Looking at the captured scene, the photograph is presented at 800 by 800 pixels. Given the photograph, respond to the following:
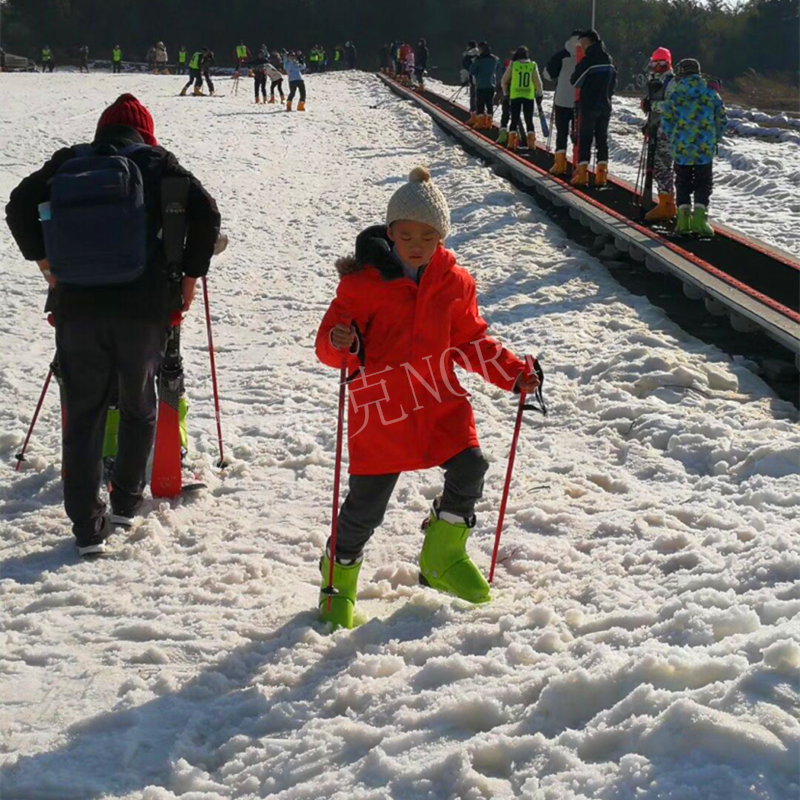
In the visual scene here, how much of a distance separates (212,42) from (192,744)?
267ft

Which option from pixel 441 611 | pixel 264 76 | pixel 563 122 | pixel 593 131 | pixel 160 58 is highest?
pixel 160 58

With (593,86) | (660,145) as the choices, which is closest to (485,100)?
(593,86)

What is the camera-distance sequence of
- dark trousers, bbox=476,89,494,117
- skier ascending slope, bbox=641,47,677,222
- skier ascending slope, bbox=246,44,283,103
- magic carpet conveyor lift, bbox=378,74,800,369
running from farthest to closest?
skier ascending slope, bbox=246,44,283,103 < dark trousers, bbox=476,89,494,117 < skier ascending slope, bbox=641,47,677,222 < magic carpet conveyor lift, bbox=378,74,800,369

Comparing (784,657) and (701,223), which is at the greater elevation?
(701,223)

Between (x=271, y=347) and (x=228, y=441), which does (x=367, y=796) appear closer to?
(x=228, y=441)

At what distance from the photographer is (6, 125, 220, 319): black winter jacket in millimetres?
3979

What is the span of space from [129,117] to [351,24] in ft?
258

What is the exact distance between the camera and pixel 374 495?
363cm

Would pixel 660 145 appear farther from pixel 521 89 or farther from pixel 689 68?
pixel 521 89

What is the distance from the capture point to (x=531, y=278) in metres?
9.32

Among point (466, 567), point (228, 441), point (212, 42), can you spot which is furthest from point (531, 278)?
point (212, 42)

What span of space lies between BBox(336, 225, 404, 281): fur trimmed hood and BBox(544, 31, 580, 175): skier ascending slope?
37.8ft

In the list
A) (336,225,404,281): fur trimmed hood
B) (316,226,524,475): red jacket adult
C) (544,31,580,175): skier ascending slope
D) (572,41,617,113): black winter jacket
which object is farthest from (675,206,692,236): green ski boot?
(336,225,404,281): fur trimmed hood

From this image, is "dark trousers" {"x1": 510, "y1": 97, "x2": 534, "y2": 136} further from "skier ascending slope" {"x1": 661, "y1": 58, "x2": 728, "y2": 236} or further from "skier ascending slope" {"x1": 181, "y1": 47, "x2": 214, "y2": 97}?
"skier ascending slope" {"x1": 181, "y1": 47, "x2": 214, "y2": 97}
